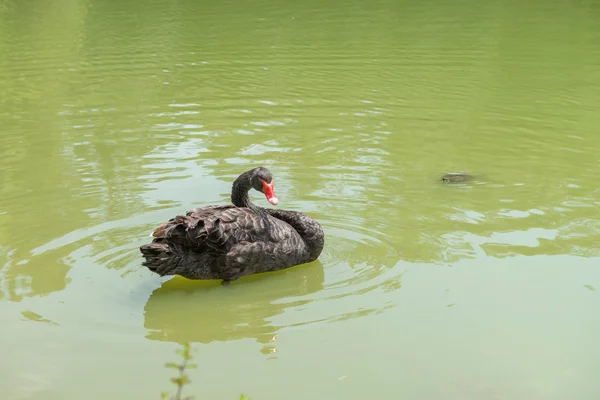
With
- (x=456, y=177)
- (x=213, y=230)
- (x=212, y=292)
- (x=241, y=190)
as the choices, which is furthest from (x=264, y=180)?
(x=456, y=177)

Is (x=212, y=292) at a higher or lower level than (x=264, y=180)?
lower

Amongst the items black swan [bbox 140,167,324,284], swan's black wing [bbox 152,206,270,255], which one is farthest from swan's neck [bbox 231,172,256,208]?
swan's black wing [bbox 152,206,270,255]

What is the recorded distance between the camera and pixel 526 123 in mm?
9445

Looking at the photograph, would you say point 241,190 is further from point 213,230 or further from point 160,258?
point 160,258

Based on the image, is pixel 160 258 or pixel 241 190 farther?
pixel 241 190

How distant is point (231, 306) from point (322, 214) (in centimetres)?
160

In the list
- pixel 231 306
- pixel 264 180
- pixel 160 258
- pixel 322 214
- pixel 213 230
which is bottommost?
pixel 231 306

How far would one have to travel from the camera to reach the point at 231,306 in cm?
533

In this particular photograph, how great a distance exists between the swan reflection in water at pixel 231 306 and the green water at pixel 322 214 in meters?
0.02

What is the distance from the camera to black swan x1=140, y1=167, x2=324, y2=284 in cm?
530

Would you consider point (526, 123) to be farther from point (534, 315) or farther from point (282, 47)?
point (282, 47)

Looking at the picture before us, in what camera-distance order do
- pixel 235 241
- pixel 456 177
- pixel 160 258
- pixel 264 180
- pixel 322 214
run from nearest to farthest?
pixel 160 258 < pixel 235 241 < pixel 264 180 < pixel 322 214 < pixel 456 177

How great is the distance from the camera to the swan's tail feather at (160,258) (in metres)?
5.21

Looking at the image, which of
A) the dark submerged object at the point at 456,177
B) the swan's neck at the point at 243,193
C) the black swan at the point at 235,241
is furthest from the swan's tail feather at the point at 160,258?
the dark submerged object at the point at 456,177
